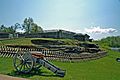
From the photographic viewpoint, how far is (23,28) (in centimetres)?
11731

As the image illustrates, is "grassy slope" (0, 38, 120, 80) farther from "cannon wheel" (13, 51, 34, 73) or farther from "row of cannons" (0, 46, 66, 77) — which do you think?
"cannon wheel" (13, 51, 34, 73)

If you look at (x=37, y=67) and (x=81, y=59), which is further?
(x=81, y=59)

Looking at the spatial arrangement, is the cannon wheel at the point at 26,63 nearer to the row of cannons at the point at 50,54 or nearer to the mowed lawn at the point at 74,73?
the mowed lawn at the point at 74,73

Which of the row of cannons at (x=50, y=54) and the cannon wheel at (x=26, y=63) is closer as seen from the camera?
the cannon wheel at (x=26, y=63)

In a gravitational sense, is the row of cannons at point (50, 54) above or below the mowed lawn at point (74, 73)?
above

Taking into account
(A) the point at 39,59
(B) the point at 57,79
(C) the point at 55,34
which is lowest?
(B) the point at 57,79

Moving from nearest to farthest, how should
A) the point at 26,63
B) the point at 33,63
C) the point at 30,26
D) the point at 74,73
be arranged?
the point at 33,63 → the point at 26,63 → the point at 74,73 → the point at 30,26

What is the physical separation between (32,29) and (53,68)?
324 ft

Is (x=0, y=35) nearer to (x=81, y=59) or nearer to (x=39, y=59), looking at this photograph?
(x=81, y=59)

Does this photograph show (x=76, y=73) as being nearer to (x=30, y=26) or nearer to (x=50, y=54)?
(x=50, y=54)

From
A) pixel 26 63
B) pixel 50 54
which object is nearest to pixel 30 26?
pixel 50 54

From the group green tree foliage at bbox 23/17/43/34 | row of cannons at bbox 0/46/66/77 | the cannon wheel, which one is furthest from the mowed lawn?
green tree foliage at bbox 23/17/43/34

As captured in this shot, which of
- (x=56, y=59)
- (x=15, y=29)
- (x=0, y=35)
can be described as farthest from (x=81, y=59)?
(x=15, y=29)

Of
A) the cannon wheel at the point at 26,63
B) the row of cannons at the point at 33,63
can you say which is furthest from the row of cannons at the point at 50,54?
the row of cannons at the point at 33,63
